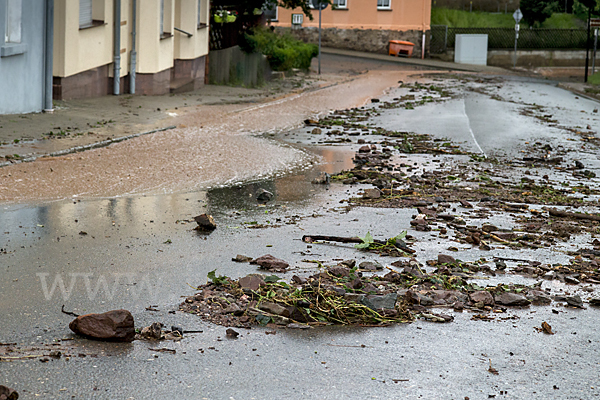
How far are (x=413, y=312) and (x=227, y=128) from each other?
1102cm

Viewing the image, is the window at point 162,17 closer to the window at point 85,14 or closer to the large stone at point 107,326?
the window at point 85,14

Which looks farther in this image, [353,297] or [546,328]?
[353,297]

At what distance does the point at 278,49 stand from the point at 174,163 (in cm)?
1942

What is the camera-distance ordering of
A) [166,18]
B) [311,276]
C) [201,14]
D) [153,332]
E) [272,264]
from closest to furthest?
[153,332] < [311,276] < [272,264] < [166,18] < [201,14]

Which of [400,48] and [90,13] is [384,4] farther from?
[90,13]

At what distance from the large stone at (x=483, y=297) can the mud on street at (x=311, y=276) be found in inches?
1.2

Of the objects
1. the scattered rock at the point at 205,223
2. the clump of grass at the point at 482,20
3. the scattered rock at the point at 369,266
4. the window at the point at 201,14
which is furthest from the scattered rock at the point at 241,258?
the clump of grass at the point at 482,20

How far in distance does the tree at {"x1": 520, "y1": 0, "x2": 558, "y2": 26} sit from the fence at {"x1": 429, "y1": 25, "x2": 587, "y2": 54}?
2.08 metres

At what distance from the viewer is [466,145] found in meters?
15.0


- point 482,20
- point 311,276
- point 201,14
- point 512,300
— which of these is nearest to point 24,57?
point 311,276

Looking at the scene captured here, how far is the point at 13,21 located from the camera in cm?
1445

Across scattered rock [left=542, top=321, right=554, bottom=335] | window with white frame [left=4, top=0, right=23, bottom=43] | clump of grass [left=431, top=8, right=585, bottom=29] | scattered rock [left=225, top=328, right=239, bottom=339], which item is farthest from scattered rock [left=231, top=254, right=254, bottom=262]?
clump of grass [left=431, top=8, right=585, bottom=29]

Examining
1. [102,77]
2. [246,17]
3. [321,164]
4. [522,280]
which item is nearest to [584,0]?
[246,17]

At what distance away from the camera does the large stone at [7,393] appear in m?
3.79
